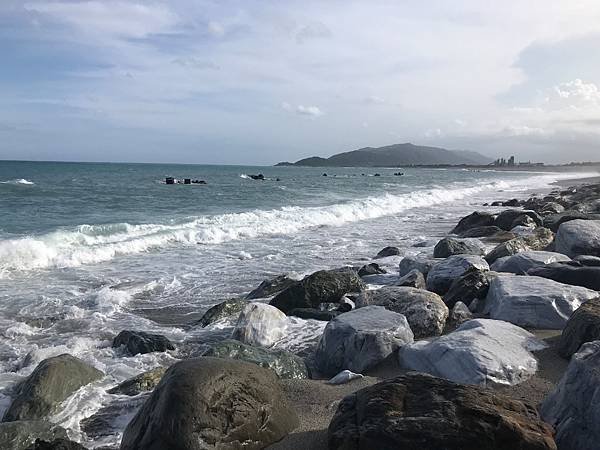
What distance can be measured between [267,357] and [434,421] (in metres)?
2.73

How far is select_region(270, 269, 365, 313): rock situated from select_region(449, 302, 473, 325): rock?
209 cm

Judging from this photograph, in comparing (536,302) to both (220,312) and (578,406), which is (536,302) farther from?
(220,312)

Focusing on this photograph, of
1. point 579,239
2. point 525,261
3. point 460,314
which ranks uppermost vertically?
point 579,239

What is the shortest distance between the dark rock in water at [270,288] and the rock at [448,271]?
2475mm

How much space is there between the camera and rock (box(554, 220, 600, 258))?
955 centimetres

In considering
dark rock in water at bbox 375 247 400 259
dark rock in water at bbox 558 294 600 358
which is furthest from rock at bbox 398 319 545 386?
dark rock in water at bbox 375 247 400 259

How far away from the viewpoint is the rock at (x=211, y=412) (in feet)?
11.1

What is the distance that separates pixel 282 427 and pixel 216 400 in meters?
0.57

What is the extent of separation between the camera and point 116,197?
3175cm

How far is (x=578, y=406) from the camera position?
318cm

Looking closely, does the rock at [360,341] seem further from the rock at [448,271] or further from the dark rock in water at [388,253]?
the dark rock in water at [388,253]

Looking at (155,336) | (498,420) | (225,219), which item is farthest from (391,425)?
(225,219)

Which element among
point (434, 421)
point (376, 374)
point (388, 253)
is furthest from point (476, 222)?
point (434, 421)

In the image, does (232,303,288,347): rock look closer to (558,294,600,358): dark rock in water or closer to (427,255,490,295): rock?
(427,255,490,295): rock
